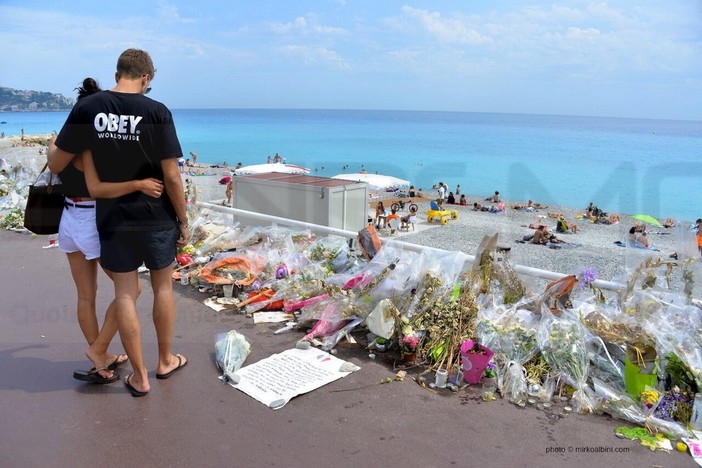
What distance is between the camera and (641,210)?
30672 mm

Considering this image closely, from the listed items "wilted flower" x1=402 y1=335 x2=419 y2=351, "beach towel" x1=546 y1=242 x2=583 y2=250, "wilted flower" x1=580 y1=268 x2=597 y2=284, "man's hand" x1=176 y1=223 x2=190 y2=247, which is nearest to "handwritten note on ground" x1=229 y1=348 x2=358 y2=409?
"wilted flower" x1=402 y1=335 x2=419 y2=351

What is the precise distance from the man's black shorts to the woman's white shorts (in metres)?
0.14

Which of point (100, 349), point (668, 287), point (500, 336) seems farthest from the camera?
point (668, 287)

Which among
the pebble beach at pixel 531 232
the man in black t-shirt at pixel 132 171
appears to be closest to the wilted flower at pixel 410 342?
the man in black t-shirt at pixel 132 171

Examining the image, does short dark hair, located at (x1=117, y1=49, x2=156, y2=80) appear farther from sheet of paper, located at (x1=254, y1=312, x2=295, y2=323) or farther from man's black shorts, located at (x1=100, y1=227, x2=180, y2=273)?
sheet of paper, located at (x1=254, y1=312, x2=295, y2=323)

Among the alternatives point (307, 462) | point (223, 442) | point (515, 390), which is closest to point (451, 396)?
point (515, 390)

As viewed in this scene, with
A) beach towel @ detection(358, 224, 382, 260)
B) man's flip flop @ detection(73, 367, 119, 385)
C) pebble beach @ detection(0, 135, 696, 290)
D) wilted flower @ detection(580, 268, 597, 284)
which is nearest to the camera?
man's flip flop @ detection(73, 367, 119, 385)

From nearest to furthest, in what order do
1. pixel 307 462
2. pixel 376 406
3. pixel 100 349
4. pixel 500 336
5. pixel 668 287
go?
pixel 307 462, pixel 376 406, pixel 100 349, pixel 500 336, pixel 668 287

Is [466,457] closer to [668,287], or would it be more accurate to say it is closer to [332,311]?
[332,311]

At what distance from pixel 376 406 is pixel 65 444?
1.51 m

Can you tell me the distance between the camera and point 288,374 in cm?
314

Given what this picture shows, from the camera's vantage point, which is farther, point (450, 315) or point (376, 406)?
point (450, 315)

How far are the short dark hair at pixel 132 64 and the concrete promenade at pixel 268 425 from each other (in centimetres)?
171

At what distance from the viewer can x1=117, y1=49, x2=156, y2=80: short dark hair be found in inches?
104
